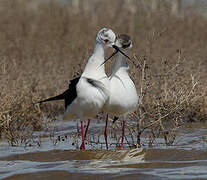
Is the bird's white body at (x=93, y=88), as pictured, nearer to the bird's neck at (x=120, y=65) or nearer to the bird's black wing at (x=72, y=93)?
the bird's black wing at (x=72, y=93)

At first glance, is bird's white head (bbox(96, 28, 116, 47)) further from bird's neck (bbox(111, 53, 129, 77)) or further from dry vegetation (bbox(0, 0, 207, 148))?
dry vegetation (bbox(0, 0, 207, 148))

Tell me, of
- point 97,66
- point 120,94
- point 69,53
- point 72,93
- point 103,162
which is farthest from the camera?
point 69,53

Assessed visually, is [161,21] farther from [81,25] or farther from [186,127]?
[186,127]

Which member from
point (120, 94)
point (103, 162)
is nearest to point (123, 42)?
point (120, 94)

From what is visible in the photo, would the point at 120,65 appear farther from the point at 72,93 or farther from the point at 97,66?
the point at 72,93

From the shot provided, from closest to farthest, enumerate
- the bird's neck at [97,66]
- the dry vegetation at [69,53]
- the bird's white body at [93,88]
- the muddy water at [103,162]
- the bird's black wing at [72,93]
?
the muddy water at [103,162] < the bird's white body at [93,88] < the bird's neck at [97,66] < the bird's black wing at [72,93] < the dry vegetation at [69,53]

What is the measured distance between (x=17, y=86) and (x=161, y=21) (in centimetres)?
673

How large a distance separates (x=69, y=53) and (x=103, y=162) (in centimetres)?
754

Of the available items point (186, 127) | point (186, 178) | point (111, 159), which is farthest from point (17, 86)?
point (186, 178)

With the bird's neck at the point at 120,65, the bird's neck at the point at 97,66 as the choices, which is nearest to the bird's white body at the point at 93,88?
the bird's neck at the point at 97,66

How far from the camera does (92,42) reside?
12859mm

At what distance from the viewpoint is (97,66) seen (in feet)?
16.8

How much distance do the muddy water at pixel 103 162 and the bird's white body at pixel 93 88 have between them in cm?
47

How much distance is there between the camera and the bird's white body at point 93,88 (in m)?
4.95
